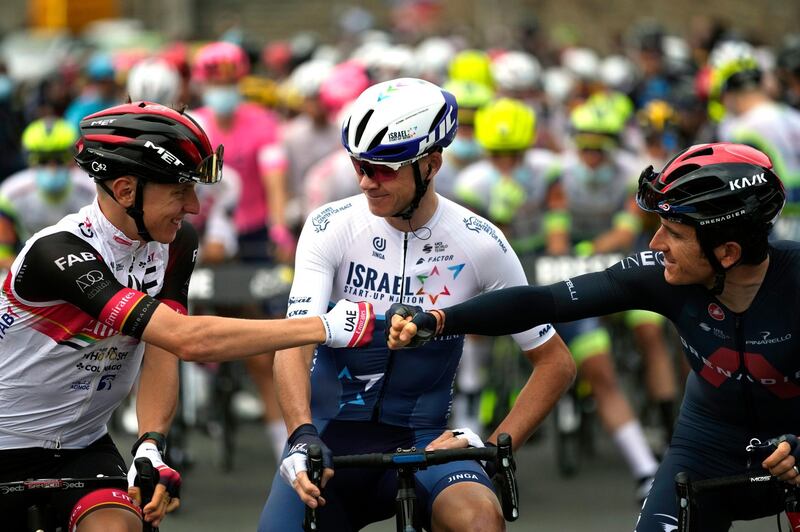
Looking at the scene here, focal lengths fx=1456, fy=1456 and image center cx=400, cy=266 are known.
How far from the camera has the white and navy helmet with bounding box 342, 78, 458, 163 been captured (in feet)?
17.3

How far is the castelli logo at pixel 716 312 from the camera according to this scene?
16.6ft

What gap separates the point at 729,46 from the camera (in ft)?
42.0

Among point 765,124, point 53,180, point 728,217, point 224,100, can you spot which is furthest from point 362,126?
point 224,100

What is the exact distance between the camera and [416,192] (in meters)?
5.46

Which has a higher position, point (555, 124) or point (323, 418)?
point (555, 124)

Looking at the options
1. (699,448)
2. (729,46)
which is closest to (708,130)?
(729,46)

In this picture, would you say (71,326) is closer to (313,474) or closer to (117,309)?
(117,309)

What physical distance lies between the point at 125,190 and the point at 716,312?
210 cm

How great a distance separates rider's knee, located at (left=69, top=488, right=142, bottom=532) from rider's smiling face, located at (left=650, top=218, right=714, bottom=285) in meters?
2.01

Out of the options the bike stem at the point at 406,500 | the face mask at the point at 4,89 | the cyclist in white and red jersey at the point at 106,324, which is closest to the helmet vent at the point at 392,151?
the cyclist in white and red jersey at the point at 106,324

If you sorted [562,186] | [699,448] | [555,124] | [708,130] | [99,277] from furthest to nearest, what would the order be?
[555,124], [708,130], [562,186], [699,448], [99,277]

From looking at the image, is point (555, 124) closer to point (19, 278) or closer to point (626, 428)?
point (626, 428)

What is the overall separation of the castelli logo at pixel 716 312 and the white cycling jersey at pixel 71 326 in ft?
6.32

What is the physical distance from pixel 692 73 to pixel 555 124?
6.04 ft
